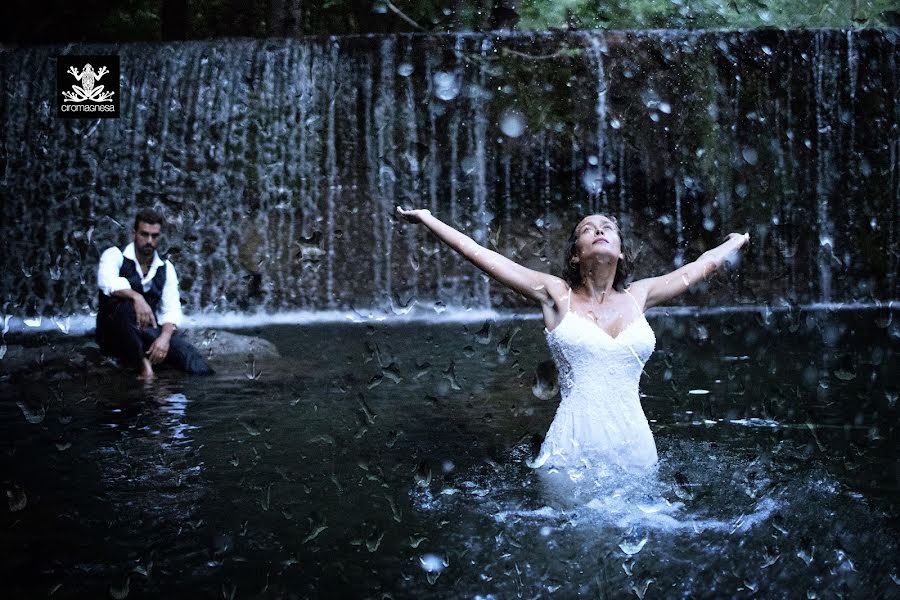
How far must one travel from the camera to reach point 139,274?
732 cm

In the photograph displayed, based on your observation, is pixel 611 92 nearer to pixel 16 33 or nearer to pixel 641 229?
pixel 641 229

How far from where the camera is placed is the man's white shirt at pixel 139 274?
284 inches

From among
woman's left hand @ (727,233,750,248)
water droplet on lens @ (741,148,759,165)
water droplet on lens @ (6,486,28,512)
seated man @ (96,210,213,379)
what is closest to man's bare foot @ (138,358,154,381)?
seated man @ (96,210,213,379)

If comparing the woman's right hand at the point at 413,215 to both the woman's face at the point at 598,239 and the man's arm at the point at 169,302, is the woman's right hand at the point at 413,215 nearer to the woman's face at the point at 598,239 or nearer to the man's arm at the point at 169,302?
the woman's face at the point at 598,239

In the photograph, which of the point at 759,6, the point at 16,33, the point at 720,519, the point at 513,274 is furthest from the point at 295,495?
the point at 759,6

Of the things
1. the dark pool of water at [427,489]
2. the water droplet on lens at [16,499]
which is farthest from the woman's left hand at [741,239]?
the water droplet on lens at [16,499]

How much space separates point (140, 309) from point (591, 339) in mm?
4299

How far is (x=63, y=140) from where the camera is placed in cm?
1170

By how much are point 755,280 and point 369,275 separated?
4716mm

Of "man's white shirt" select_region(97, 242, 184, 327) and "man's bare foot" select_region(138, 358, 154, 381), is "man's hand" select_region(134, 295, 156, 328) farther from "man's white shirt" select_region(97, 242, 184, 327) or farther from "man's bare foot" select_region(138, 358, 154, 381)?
"man's bare foot" select_region(138, 358, 154, 381)

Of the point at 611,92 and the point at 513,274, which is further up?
the point at 611,92

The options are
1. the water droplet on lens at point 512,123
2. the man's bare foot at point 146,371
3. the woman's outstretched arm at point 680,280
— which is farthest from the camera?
the water droplet on lens at point 512,123

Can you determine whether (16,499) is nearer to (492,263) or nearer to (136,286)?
(492,263)

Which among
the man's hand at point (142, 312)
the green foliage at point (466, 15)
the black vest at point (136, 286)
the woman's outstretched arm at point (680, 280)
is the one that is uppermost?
the green foliage at point (466, 15)
